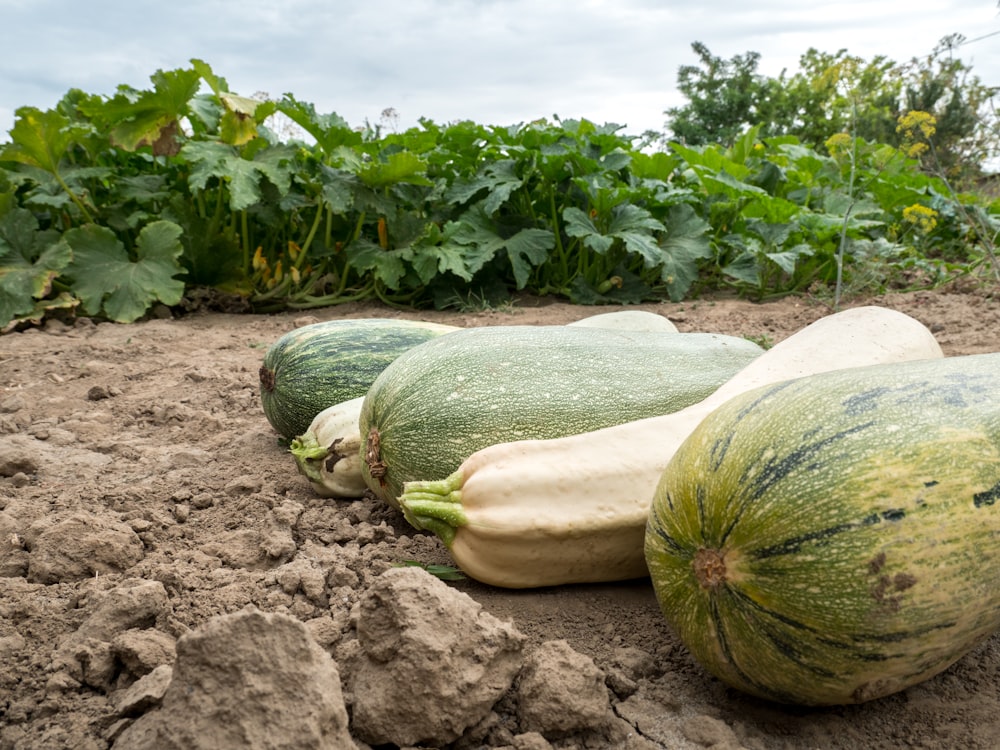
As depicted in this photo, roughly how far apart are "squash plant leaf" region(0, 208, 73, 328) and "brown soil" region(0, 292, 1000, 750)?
9.97ft

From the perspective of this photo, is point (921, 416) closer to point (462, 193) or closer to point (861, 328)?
point (861, 328)

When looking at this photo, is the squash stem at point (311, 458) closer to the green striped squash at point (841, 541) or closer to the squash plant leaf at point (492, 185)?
the green striped squash at point (841, 541)

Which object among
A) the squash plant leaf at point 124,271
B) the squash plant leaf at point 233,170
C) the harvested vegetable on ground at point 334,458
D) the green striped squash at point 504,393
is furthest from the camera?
the squash plant leaf at point 124,271

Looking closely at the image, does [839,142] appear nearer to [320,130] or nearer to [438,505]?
[320,130]

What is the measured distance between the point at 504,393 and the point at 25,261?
5.21 metres

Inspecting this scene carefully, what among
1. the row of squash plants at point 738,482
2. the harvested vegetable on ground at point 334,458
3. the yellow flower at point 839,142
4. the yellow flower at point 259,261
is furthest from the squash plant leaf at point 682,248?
the harvested vegetable on ground at point 334,458

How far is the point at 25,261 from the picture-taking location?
614cm

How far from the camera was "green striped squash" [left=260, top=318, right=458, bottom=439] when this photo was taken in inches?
122

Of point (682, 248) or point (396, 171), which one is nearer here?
point (396, 171)

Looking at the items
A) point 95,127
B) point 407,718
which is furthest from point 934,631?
point 95,127

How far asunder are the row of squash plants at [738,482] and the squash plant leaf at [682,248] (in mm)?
3862

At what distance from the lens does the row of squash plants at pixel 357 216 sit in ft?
19.4

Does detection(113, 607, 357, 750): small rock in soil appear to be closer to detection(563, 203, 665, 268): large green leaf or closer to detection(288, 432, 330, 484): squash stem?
detection(288, 432, 330, 484): squash stem

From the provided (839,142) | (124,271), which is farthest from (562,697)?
(839,142)
